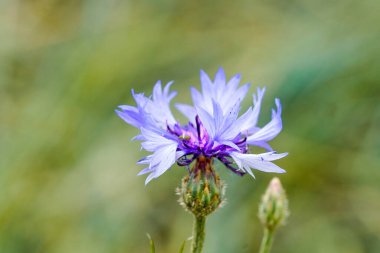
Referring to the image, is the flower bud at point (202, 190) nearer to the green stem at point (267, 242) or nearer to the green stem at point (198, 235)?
the green stem at point (198, 235)

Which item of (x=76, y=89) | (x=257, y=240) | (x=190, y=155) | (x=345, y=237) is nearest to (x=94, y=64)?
(x=76, y=89)

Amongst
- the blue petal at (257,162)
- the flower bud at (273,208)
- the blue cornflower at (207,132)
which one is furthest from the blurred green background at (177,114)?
the blue petal at (257,162)

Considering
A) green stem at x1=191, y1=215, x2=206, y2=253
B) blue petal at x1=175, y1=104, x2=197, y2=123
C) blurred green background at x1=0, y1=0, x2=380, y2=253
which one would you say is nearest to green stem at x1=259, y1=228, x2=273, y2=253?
green stem at x1=191, y1=215, x2=206, y2=253

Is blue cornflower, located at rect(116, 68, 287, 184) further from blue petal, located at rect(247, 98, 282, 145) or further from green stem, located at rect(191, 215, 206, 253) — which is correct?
green stem, located at rect(191, 215, 206, 253)

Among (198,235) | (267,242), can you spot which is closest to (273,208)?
(267,242)

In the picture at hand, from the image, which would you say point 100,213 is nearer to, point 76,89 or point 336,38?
point 76,89
